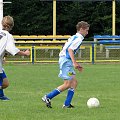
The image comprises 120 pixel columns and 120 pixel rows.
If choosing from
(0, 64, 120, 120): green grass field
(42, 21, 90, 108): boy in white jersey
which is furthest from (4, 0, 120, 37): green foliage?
(42, 21, 90, 108): boy in white jersey

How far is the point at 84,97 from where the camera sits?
11.9m

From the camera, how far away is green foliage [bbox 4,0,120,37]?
4925 cm

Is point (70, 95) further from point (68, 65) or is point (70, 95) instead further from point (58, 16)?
point (58, 16)

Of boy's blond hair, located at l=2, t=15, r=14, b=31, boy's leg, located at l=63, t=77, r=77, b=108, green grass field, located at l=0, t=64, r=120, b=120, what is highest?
boy's blond hair, located at l=2, t=15, r=14, b=31

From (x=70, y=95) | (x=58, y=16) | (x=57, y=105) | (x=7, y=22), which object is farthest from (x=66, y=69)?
(x=58, y=16)

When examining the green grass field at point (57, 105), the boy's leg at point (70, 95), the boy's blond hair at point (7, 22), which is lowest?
the green grass field at point (57, 105)

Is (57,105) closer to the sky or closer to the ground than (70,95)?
closer to the ground

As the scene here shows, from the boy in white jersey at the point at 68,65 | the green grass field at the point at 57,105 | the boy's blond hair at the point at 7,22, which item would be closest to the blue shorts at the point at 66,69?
the boy in white jersey at the point at 68,65

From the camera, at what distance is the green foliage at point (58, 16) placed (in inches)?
1939

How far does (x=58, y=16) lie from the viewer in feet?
166

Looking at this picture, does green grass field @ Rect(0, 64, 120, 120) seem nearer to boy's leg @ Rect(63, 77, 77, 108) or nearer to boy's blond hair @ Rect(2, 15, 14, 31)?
boy's leg @ Rect(63, 77, 77, 108)

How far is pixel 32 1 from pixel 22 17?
74.1 inches

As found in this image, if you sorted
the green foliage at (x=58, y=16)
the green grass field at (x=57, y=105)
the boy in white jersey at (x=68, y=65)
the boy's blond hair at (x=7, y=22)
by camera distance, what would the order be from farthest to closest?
the green foliage at (x=58, y=16)
the boy's blond hair at (x=7, y=22)
the boy in white jersey at (x=68, y=65)
the green grass field at (x=57, y=105)

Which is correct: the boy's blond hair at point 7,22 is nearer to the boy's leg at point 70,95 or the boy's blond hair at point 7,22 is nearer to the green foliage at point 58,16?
the boy's leg at point 70,95
